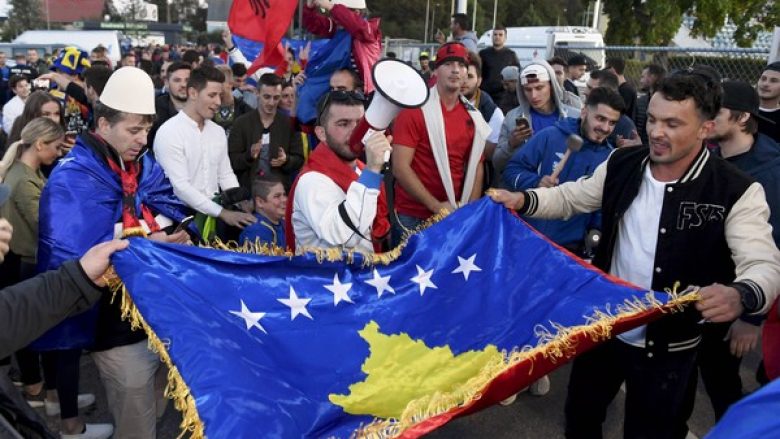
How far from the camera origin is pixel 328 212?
3.30 meters

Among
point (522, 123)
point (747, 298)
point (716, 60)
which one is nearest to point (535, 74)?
point (522, 123)

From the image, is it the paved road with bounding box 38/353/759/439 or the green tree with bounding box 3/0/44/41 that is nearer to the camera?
the paved road with bounding box 38/353/759/439

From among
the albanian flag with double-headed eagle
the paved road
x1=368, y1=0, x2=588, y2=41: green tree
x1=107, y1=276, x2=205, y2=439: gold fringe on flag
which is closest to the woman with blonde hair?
the paved road

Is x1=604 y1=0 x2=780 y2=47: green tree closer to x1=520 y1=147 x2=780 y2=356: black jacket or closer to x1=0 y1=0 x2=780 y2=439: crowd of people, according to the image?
x1=0 y1=0 x2=780 y2=439: crowd of people

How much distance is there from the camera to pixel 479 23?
6256 cm

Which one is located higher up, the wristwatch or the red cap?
the red cap

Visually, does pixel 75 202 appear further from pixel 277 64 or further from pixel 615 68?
A: pixel 615 68

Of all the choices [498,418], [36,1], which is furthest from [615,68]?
[36,1]

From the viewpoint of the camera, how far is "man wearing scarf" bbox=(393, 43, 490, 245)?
473 centimetres

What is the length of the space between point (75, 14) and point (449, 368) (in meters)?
107

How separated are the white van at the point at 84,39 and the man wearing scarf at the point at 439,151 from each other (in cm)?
2853

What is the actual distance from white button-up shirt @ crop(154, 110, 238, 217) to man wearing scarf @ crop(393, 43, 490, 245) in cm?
130

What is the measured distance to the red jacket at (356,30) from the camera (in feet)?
20.7

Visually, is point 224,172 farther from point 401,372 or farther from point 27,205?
point 401,372
